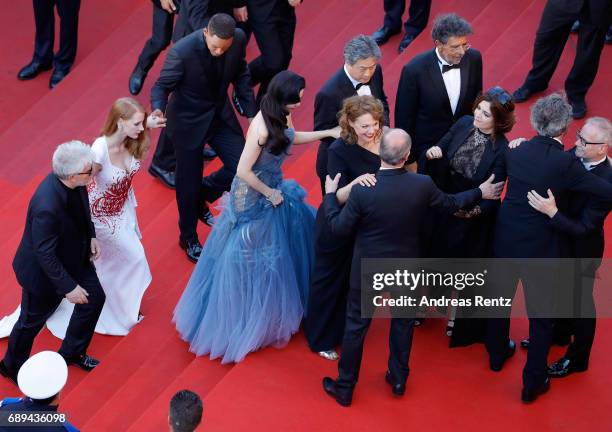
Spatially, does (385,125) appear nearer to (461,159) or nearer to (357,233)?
(461,159)

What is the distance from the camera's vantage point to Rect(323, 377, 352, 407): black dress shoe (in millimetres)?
4359

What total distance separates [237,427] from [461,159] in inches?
62.8

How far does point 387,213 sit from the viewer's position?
396cm

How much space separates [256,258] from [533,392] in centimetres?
145

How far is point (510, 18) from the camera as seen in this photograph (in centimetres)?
704

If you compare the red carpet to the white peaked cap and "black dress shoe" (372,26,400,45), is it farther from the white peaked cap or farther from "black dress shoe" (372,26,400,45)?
the white peaked cap

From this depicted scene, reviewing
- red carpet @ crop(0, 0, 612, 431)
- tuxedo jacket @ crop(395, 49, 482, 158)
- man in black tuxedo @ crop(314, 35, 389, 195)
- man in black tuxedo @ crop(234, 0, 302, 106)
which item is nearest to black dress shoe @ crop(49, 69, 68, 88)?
red carpet @ crop(0, 0, 612, 431)

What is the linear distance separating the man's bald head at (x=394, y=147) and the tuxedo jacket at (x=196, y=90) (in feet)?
5.47

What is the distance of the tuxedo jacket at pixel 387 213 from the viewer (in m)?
3.92

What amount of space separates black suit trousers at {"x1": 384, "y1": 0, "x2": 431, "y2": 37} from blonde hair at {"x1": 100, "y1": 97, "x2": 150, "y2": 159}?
9.44ft

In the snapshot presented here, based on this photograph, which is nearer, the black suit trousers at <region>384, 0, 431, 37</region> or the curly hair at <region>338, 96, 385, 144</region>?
the curly hair at <region>338, 96, 385, 144</region>

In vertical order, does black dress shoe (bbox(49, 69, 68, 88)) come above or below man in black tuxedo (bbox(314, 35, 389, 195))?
below

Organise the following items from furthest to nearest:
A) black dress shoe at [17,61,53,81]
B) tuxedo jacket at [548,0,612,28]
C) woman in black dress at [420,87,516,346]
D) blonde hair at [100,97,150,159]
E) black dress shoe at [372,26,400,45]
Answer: black dress shoe at [17,61,53,81]
black dress shoe at [372,26,400,45]
tuxedo jacket at [548,0,612,28]
blonde hair at [100,97,150,159]
woman in black dress at [420,87,516,346]
